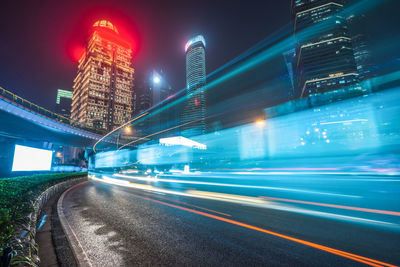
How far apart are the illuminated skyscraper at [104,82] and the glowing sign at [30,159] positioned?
95.0m

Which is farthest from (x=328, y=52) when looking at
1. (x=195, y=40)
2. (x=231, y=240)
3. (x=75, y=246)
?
(x=195, y=40)

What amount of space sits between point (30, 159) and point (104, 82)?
4782 inches

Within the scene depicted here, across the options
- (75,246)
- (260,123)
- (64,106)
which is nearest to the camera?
(75,246)

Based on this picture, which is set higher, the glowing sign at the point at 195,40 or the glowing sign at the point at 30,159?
the glowing sign at the point at 195,40

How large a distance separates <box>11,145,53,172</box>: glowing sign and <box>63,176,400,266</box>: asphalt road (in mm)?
12140

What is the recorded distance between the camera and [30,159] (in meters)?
15.2

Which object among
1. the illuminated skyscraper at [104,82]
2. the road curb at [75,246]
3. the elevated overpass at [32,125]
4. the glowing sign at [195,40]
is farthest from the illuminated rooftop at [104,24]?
the road curb at [75,246]

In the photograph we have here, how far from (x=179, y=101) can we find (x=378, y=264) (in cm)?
3293

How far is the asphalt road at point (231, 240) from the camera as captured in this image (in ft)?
10.0

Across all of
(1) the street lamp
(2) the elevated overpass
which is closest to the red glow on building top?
(2) the elevated overpass

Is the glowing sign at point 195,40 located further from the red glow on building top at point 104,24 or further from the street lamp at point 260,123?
the street lamp at point 260,123

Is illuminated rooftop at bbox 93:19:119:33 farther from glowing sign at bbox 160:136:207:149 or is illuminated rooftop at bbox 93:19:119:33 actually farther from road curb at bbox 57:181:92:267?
road curb at bbox 57:181:92:267

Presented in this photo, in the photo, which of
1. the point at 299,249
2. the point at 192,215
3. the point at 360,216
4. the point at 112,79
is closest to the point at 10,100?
the point at 192,215

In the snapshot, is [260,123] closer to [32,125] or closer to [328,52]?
[32,125]
